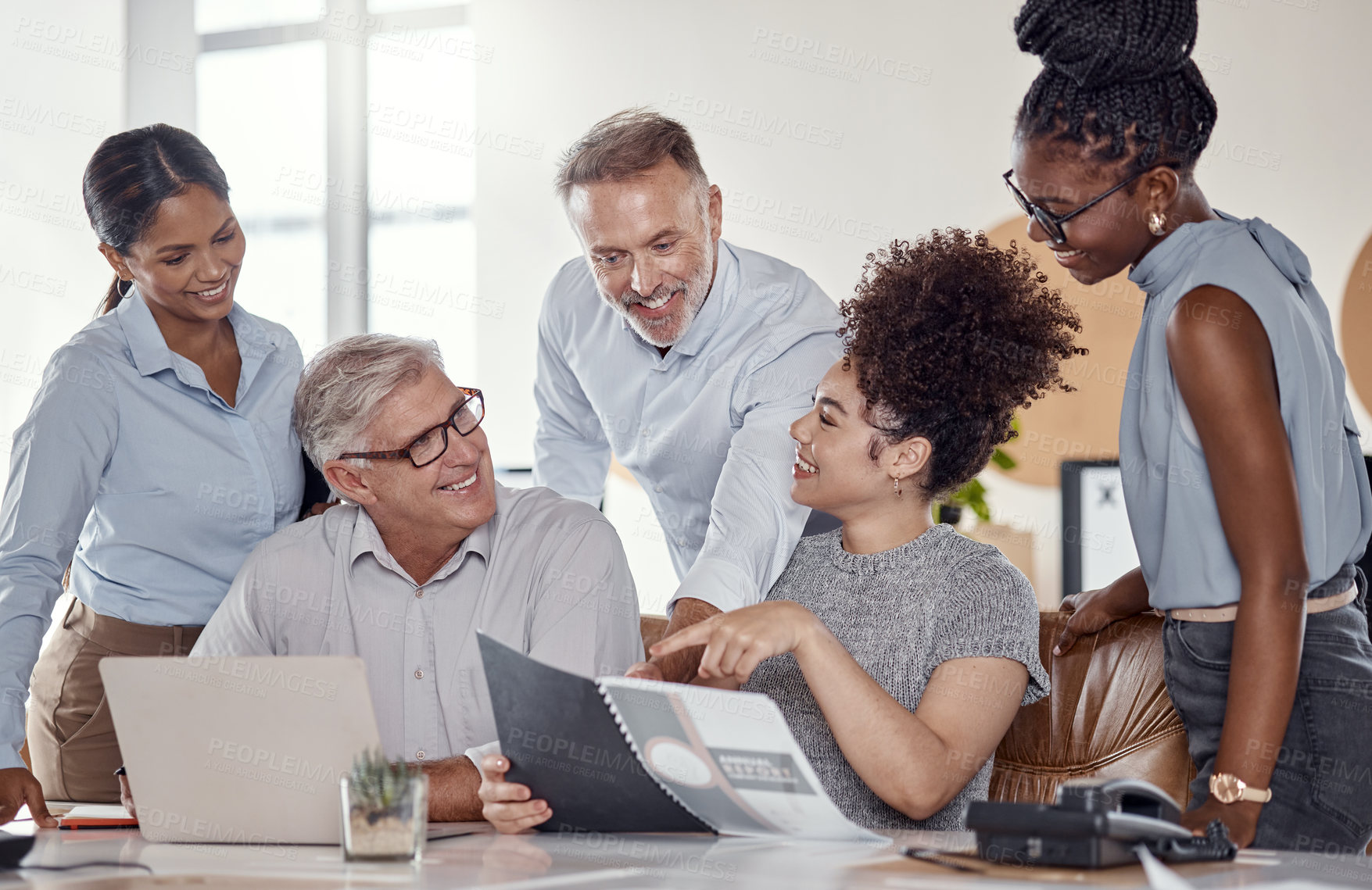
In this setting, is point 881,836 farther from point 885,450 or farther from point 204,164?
point 204,164

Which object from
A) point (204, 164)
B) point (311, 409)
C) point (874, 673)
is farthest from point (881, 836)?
point (204, 164)

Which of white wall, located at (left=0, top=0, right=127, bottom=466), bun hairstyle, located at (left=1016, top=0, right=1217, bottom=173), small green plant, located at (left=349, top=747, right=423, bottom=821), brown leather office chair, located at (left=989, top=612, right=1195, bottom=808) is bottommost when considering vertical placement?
brown leather office chair, located at (left=989, top=612, right=1195, bottom=808)

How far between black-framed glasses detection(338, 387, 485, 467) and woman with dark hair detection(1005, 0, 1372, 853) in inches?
35.7

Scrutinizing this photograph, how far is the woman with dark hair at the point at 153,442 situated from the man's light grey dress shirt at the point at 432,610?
0.85 feet

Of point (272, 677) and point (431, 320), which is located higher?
point (431, 320)

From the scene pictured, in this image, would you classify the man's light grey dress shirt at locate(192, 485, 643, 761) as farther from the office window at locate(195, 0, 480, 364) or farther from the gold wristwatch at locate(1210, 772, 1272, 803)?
the office window at locate(195, 0, 480, 364)

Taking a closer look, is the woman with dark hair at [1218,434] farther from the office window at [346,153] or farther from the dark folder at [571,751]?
the office window at [346,153]

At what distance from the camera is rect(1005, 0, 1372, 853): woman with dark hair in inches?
53.6

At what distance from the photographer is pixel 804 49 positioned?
16.6 feet

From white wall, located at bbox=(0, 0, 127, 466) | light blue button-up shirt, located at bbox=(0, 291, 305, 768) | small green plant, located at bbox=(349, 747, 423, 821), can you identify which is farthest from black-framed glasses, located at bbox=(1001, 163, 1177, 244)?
white wall, located at bbox=(0, 0, 127, 466)

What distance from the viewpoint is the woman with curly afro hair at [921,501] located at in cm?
161

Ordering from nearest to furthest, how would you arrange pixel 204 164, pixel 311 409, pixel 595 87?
1. pixel 311 409
2. pixel 204 164
3. pixel 595 87

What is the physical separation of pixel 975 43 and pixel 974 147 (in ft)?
1.33

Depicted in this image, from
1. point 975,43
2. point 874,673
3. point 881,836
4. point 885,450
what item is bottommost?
point 881,836
